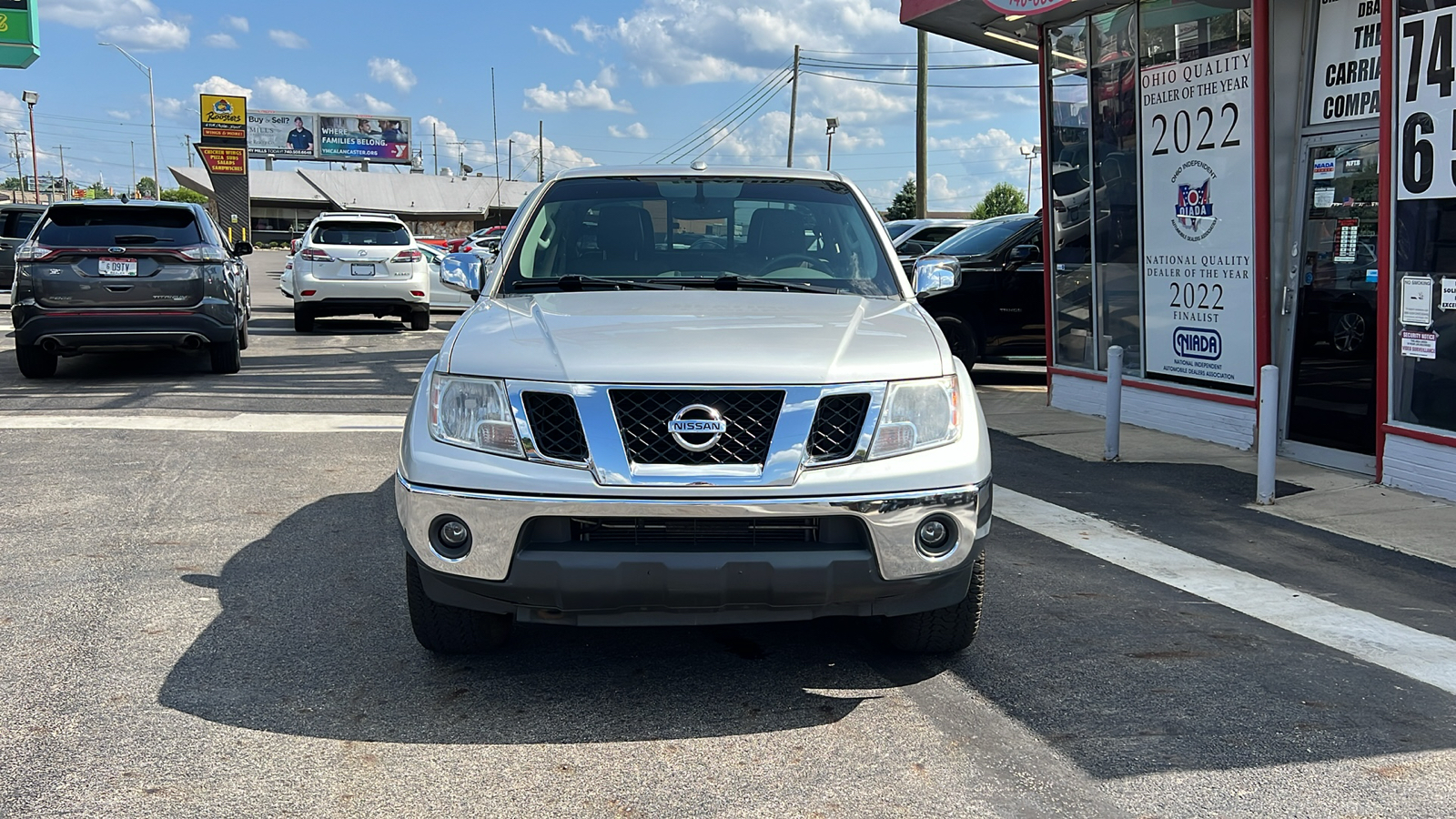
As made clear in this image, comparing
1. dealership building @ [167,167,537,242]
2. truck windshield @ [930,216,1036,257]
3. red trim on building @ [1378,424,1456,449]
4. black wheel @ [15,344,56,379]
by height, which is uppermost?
dealership building @ [167,167,537,242]

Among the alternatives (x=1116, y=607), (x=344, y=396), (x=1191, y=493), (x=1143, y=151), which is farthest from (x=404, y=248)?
(x=1116, y=607)

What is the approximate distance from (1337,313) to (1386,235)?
1063mm

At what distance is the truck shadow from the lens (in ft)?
12.5

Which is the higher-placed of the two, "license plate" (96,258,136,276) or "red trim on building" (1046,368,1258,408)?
"license plate" (96,258,136,276)

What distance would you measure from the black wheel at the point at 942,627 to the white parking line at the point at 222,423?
18.9ft

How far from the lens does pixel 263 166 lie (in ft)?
348

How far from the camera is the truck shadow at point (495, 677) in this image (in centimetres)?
380

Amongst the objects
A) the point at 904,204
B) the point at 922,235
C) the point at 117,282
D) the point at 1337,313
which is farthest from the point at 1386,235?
the point at 904,204

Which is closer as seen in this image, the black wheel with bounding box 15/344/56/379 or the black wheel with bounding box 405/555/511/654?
the black wheel with bounding box 405/555/511/654

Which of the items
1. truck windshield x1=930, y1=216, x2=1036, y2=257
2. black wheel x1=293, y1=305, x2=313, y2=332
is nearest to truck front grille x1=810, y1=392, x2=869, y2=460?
truck windshield x1=930, y1=216, x2=1036, y2=257

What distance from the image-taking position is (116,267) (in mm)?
11242

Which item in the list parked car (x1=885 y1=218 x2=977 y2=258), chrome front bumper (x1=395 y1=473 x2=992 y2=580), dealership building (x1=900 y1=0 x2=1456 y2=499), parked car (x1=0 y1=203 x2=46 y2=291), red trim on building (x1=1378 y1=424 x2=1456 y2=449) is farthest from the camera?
parked car (x1=0 y1=203 x2=46 y2=291)

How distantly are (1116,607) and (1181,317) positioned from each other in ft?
18.3

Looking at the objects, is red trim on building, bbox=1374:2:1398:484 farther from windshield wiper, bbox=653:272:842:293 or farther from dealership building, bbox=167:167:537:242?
dealership building, bbox=167:167:537:242
